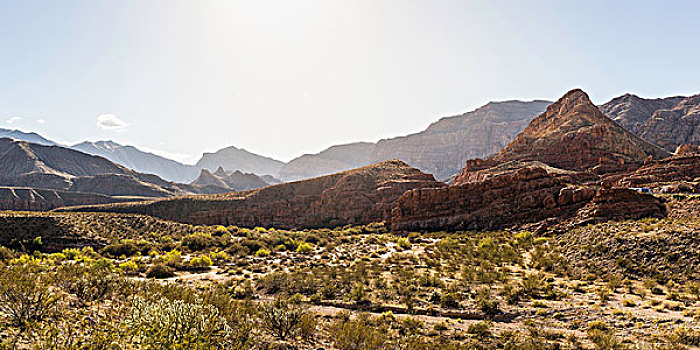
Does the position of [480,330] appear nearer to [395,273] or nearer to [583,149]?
[395,273]

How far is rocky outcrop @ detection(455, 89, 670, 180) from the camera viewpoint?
54597 millimetres

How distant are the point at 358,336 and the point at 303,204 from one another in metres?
48.8

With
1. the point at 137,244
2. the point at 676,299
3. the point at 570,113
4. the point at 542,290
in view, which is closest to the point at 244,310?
the point at 542,290

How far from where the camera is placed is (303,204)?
186ft

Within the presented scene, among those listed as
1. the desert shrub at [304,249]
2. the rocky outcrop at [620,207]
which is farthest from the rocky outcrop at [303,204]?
the rocky outcrop at [620,207]

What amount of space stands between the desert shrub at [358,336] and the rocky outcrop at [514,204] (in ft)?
78.9

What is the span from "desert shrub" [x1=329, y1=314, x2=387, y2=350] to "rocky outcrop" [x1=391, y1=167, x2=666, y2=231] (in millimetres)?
24047

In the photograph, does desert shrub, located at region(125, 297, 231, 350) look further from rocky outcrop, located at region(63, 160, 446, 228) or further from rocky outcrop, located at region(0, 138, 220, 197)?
rocky outcrop, located at region(0, 138, 220, 197)

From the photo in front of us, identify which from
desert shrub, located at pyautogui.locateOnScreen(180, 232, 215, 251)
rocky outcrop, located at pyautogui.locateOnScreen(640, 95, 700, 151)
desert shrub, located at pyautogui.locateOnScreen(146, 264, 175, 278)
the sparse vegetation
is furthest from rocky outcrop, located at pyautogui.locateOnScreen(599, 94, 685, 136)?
desert shrub, located at pyautogui.locateOnScreen(146, 264, 175, 278)

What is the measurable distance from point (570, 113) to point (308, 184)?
→ 216ft

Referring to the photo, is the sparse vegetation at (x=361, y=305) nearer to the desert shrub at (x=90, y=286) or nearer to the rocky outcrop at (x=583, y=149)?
the desert shrub at (x=90, y=286)

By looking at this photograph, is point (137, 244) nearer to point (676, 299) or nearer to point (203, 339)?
point (203, 339)

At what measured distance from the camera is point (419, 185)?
2301 inches

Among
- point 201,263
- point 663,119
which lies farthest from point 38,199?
point 663,119
